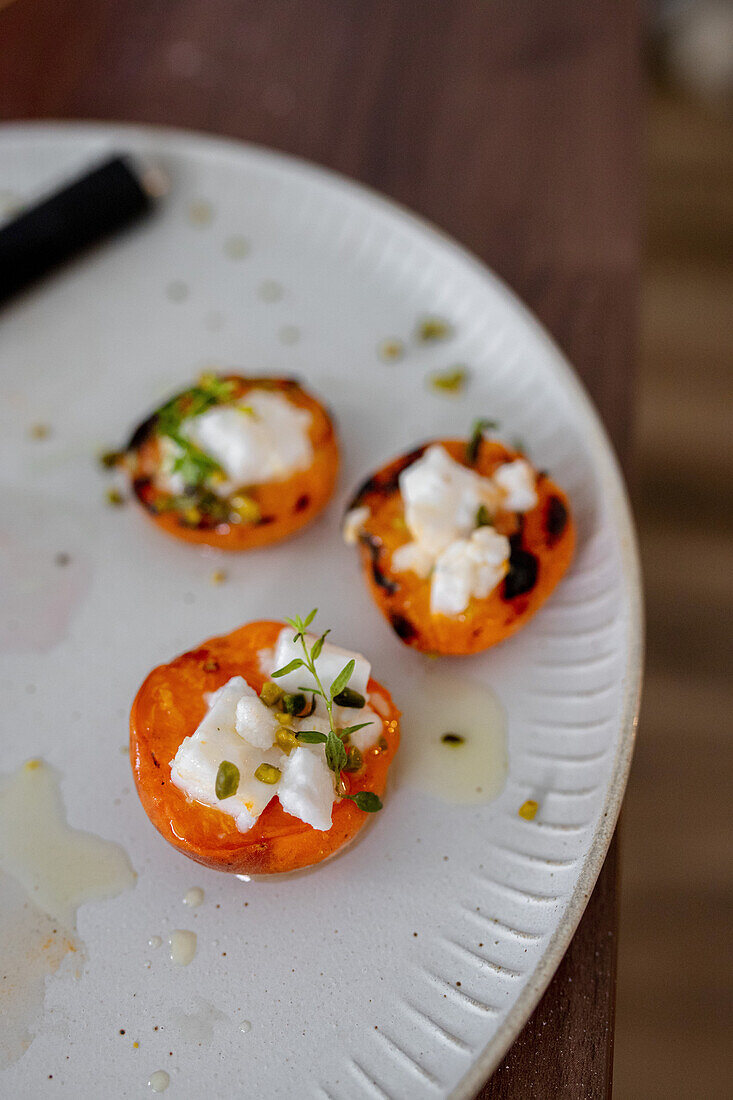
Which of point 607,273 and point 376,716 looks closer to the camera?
point 376,716

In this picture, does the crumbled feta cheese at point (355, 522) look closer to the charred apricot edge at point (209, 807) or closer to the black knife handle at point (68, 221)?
the charred apricot edge at point (209, 807)

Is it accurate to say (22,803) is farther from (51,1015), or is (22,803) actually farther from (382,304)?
(382,304)

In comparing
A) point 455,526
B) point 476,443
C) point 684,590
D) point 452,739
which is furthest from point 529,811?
point 684,590

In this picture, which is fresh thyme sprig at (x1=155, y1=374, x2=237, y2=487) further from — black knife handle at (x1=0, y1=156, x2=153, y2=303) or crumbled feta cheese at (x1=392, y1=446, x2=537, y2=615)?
black knife handle at (x1=0, y1=156, x2=153, y2=303)

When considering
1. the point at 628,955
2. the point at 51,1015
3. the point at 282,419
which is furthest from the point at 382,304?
the point at 628,955

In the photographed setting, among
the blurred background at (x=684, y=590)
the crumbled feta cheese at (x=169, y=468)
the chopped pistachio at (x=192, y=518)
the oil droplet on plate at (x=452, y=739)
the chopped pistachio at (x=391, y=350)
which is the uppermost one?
the crumbled feta cheese at (x=169, y=468)

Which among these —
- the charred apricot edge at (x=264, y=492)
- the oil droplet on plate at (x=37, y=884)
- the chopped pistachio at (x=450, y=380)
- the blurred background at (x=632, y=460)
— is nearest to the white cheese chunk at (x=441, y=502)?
the charred apricot edge at (x=264, y=492)
